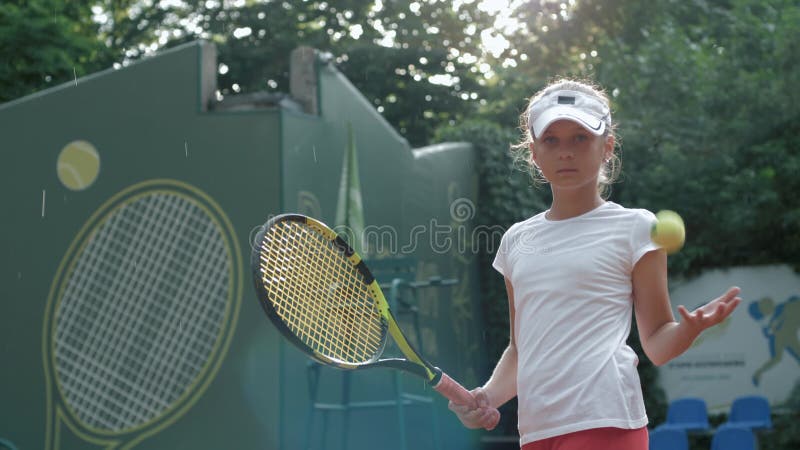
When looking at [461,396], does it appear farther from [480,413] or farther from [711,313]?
[711,313]

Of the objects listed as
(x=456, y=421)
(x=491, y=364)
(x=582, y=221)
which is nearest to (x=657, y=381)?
(x=491, y=364)

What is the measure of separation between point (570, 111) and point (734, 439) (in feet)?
16.9

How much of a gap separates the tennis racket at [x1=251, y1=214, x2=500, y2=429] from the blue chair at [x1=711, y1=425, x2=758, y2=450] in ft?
14.5

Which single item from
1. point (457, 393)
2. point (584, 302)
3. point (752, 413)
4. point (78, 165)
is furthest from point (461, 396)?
point (752, 413)

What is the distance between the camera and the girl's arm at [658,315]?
1995 mm

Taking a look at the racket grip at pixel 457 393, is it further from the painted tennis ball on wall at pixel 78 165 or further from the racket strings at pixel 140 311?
the painted tennis ball on wall at pixel 78 165

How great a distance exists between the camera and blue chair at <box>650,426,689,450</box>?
667cm

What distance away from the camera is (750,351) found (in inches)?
367

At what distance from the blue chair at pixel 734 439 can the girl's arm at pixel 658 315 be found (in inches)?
194

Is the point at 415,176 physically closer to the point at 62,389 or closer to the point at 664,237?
the point at 62,389

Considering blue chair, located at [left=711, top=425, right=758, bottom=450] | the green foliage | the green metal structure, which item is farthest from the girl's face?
the green foliage

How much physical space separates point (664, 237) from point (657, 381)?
7.64 m

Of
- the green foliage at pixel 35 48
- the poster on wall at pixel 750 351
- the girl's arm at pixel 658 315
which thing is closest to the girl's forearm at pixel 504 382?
the girl's arm at pixel 658 315

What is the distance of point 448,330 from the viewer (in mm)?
8133
